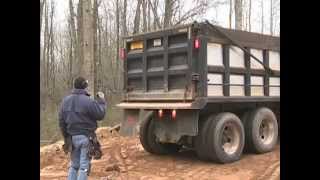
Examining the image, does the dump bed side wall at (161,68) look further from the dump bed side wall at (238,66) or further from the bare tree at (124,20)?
the bare tree at (124,20)

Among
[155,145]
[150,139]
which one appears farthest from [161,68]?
[155,145]

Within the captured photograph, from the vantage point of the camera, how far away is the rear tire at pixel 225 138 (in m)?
8.47

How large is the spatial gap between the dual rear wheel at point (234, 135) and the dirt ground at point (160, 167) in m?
0.19

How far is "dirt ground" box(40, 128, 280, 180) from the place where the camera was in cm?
777

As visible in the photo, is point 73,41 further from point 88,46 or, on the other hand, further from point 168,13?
point 88,46

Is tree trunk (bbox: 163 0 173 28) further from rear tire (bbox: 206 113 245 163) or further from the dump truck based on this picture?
rear tire (bbox: 206 113 245 163)

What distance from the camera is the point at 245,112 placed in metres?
9.66

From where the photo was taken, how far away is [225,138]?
8.95 meters

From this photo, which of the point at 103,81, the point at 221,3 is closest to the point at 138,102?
the point at 103,81

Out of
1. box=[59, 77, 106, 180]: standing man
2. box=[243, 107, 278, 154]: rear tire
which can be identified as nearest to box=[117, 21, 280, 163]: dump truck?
box=[243, 107, 278, 154]: rear tire

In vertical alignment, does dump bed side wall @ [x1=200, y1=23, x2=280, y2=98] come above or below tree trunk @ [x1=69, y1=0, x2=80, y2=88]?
below

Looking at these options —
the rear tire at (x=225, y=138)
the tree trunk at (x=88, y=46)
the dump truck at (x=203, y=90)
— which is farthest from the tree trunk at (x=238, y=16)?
the rear tire at (x=225, y=138)

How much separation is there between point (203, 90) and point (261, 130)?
235cm
